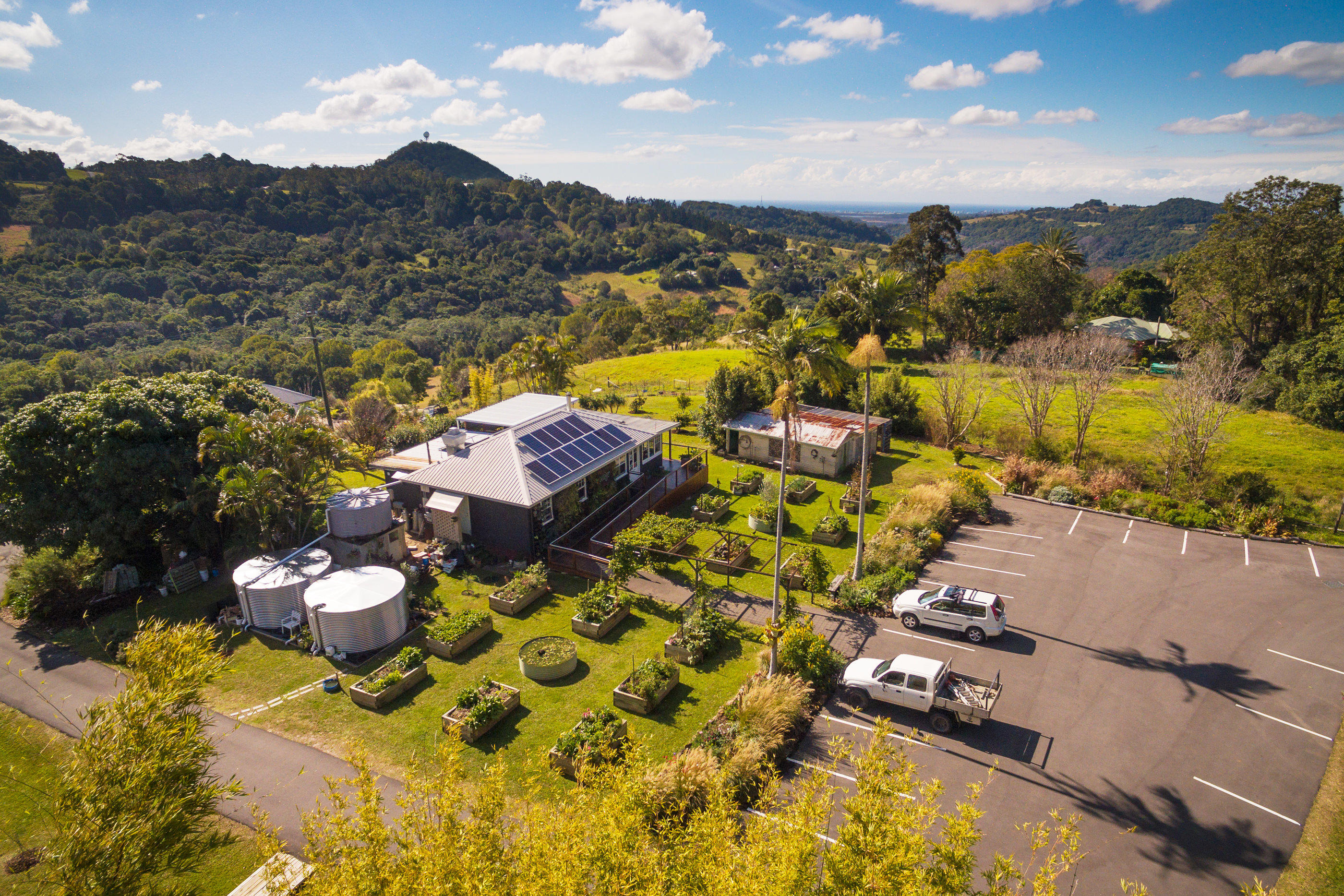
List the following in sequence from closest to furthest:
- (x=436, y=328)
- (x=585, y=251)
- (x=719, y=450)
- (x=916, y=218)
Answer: (x=719, y=450)
(x=916, y=218)
(x=436, y=328)
(x=585, y=251)

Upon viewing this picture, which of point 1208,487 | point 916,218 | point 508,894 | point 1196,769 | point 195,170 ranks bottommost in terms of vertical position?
point 1196,769

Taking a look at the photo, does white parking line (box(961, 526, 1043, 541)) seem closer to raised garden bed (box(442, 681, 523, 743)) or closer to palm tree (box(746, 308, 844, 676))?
palm tree (box(746, 308, 844, 676))

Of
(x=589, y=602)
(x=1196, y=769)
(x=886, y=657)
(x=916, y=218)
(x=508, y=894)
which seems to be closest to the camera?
(x=508, y=894)

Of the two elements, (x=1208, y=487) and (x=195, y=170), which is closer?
(x=1208, y=487)

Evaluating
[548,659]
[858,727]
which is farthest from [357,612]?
[858,727]

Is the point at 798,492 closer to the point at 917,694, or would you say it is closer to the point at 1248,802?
the point at 917,694

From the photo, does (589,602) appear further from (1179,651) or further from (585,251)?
(585,251)

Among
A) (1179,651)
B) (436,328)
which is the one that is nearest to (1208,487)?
(1179,651)

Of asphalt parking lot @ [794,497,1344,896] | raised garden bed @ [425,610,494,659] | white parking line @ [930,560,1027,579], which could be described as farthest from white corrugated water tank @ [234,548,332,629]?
white parking line @ [930,560,1027,579]
